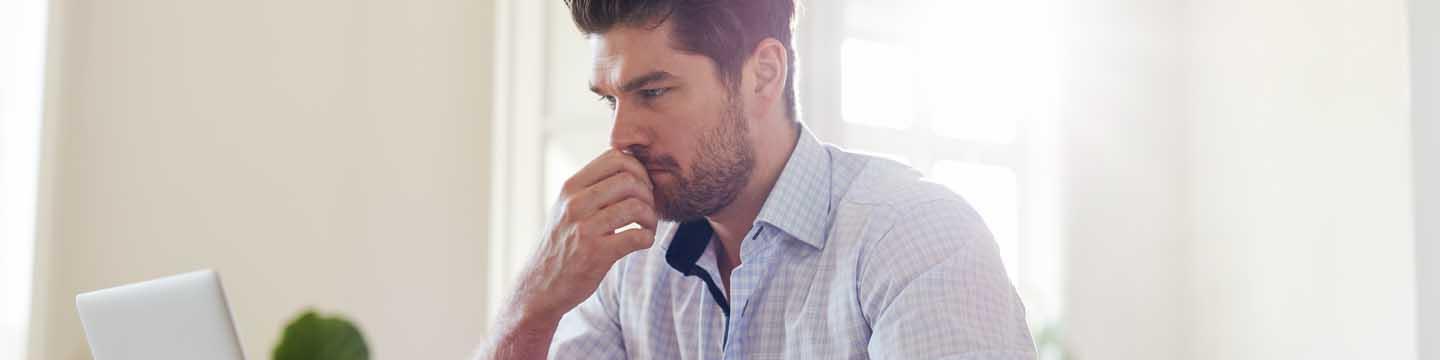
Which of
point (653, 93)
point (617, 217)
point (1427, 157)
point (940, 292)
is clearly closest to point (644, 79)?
point (653, 93)

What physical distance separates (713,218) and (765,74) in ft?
0.53

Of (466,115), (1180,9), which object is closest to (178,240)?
(466,115)

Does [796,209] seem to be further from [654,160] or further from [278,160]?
[278,160]

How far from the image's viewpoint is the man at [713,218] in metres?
1.48

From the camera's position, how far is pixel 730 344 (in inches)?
60.9

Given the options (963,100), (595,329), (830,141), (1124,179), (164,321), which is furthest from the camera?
(1124,179)

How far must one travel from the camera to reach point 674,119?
5.30 feet

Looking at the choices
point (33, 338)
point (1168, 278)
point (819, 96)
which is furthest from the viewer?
point (1168, 278)

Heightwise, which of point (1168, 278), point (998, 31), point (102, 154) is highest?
point (998, 31)

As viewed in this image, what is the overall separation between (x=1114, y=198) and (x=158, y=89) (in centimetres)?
288

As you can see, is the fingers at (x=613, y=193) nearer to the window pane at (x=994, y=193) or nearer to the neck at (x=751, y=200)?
the neck at (x=751, y=200)

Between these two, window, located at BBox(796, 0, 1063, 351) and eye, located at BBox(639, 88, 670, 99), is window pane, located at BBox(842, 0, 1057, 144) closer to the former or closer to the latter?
window, located at BBox(796, 0, 1063, 351)

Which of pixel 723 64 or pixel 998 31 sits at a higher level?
pixel 998 31

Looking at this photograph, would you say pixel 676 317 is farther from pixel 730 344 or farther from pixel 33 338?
pixel 33 338
